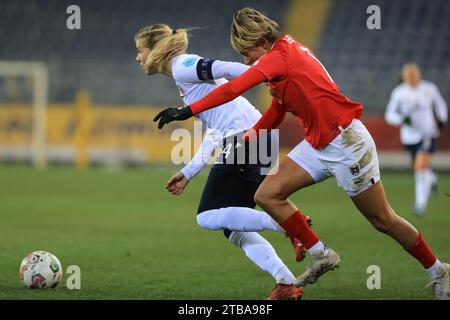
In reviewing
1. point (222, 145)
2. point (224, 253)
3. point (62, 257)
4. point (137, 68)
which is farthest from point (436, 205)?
point (137, 68)

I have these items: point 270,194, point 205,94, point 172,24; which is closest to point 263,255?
point 270,194

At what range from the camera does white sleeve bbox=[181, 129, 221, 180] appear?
660 centimetres

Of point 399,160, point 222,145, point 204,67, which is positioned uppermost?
point 204,67

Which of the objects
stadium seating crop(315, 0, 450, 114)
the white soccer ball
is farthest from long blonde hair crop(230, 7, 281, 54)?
stadium seating crop(315, 0, 450, 114)

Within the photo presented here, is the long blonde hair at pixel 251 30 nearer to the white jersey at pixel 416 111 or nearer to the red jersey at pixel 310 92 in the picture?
the red jersey at pixel 310 92

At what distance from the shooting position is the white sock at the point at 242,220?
6383 millimetres

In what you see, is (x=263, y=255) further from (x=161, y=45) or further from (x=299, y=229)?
(x=161, y=45)

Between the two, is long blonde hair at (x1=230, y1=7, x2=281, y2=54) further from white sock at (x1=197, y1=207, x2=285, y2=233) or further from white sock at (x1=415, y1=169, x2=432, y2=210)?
white sock at (x1=415, y1=169, x2=432, y2=210)

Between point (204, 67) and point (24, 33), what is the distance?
833 inches

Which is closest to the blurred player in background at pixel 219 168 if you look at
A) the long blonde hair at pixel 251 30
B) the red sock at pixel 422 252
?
the long blonde hair at pixel 251 30

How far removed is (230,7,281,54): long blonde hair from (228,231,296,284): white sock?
4.72ft

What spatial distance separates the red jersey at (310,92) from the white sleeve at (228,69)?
0.28 meters

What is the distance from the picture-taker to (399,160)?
2227 cm

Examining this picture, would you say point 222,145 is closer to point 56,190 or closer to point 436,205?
point 436,205
